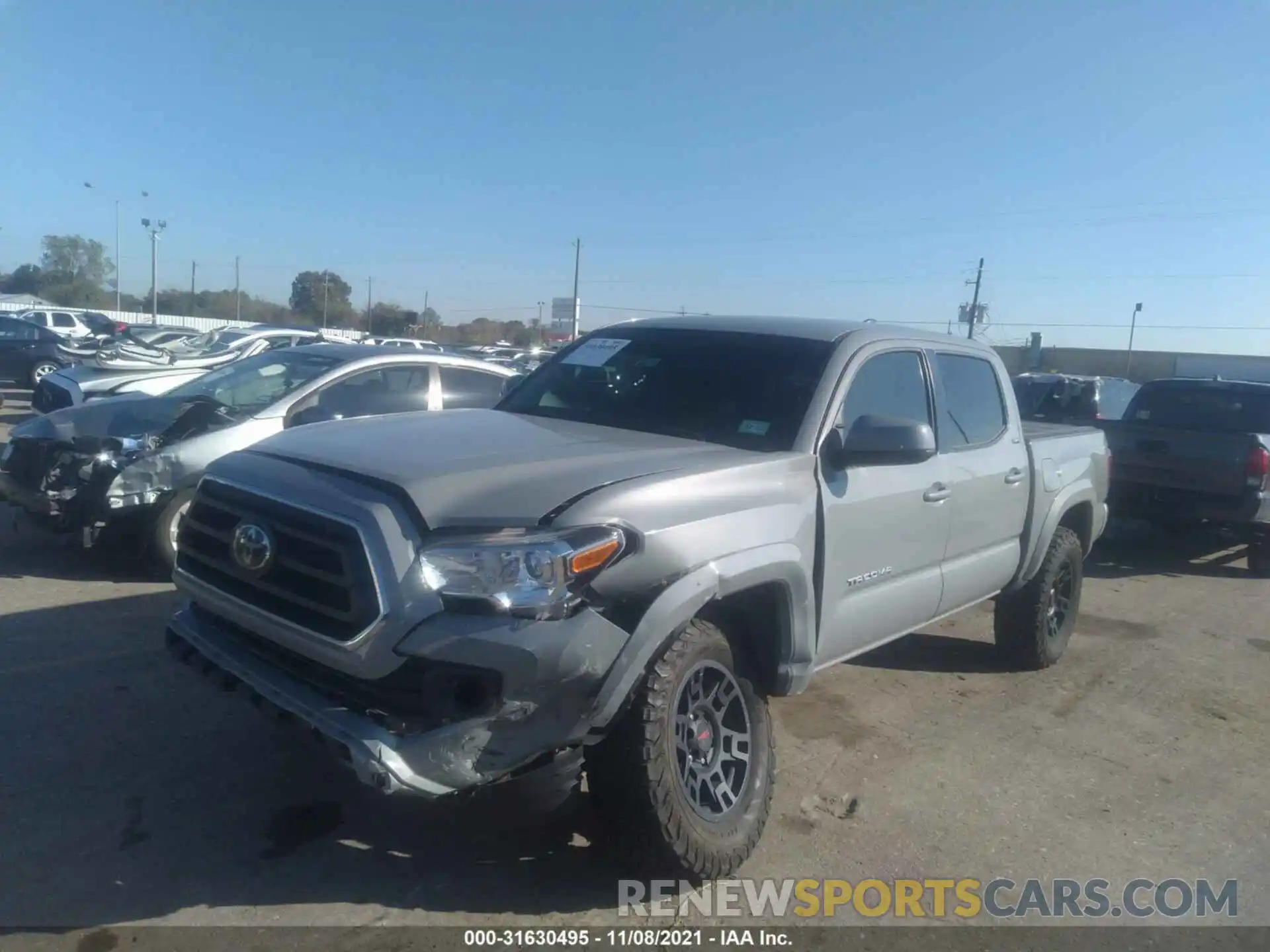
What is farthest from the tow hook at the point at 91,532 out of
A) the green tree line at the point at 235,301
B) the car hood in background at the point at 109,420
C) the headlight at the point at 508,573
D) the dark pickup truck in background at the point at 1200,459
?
the green tree line at the point at 235,301

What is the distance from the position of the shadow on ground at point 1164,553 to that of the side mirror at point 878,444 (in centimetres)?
608

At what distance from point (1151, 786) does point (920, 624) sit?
49.2 inches

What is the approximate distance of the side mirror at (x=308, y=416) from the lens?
283 inches

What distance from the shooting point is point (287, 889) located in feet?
10.8

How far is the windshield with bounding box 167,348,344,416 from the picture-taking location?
292 inches

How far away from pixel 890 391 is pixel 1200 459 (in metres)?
6.21

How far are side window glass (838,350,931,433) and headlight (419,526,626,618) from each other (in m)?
1.67

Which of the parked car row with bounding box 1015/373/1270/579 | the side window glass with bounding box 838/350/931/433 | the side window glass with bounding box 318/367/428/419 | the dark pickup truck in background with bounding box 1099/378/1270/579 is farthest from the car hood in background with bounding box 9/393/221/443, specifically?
the dark pickup truck in background with bounding box 1099/378/1270/579

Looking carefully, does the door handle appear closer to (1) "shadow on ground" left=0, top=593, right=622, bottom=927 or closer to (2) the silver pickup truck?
(2) the silver pickup truck

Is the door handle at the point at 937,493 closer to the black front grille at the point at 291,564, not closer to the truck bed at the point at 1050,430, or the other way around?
the truck bed at the point at 1050,430

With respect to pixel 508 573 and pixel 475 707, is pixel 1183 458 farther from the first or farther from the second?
pixel 475 707

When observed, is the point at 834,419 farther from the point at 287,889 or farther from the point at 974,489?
the point at 287,889

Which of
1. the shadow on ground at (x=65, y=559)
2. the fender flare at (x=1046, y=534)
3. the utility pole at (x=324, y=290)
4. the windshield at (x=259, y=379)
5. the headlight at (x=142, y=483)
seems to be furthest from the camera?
the utility pole at (x=324, y=290)

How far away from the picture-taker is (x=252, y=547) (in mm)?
3299
